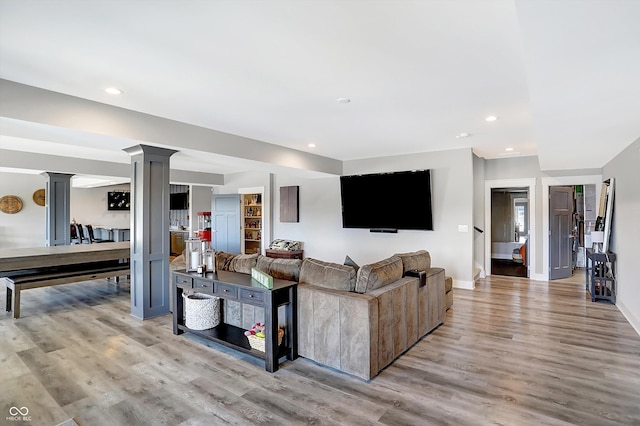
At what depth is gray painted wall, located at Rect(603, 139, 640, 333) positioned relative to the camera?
A: 4035mm

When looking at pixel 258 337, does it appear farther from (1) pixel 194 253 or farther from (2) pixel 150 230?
(2) pixel 150 230

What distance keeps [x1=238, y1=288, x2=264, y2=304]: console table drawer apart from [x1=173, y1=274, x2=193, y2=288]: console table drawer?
32.2 inches

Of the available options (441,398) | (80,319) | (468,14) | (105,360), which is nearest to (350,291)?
(441,398)

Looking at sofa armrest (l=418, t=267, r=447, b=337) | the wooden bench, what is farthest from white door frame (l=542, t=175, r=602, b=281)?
the wooden bench

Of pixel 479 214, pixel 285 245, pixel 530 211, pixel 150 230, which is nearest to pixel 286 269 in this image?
pixel 150 230

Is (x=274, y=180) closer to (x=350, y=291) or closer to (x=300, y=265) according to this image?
(x=300, y=265)

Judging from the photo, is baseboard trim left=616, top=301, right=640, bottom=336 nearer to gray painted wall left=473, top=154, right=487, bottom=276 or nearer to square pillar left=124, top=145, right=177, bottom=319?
gray painted wall left=473, top=154, right=487, bottom=276

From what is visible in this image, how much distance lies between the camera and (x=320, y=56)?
2533 millimetres

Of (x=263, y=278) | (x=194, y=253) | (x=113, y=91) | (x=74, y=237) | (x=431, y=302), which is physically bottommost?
(x=431, y=302)

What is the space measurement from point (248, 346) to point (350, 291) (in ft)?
3.65

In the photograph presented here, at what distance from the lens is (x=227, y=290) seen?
3.25m

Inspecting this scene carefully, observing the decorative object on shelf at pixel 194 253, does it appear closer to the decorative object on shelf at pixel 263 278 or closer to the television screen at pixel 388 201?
the decorative object on shelf at pixel 263 278

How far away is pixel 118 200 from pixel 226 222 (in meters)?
5.15

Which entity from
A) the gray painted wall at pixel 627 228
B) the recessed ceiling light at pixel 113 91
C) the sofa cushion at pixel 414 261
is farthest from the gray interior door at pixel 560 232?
the recessed ceiling light at pixel 113 91
